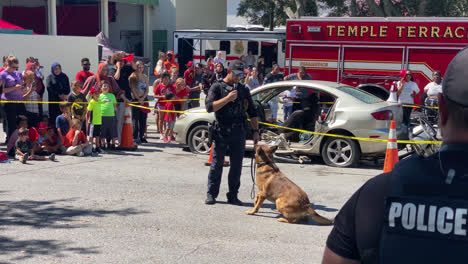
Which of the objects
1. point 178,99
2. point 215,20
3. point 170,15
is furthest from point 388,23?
point 215,20

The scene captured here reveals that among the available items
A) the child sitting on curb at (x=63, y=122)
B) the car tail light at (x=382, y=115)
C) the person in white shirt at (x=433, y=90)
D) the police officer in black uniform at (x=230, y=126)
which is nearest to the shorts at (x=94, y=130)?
the child sitting on curb at (x=63, y=122)

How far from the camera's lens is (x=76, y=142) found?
1122 cm

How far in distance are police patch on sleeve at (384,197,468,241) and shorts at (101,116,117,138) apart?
10.3 metres

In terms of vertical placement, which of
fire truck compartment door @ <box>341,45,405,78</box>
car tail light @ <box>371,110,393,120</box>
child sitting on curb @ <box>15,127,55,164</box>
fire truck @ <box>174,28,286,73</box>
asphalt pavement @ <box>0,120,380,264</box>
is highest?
fire truck @ <box>174,28,286,73</box>

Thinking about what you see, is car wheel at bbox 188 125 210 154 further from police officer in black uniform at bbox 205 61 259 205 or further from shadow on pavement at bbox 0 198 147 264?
shadow on pavement at bbox 0 198 147 264

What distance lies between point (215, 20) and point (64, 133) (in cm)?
3010

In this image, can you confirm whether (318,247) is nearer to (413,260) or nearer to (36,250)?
(36,250)

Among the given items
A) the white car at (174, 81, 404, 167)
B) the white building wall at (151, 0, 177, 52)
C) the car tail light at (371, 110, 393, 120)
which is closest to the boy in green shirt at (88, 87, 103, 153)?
the white car at (174, 81, 404, 167)

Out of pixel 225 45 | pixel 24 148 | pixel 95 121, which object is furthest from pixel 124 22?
pixel 24 148

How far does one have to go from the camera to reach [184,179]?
9.41 m

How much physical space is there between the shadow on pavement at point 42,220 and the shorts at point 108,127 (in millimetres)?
3905

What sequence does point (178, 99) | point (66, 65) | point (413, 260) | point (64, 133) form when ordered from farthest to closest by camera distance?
point (66, 65), point (178, 99), point (64, 133), point (413, 260)

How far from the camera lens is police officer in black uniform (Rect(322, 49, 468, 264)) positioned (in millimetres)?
1668

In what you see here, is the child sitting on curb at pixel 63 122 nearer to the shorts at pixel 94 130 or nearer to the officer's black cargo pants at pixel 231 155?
the shorts at pixel 94 130
